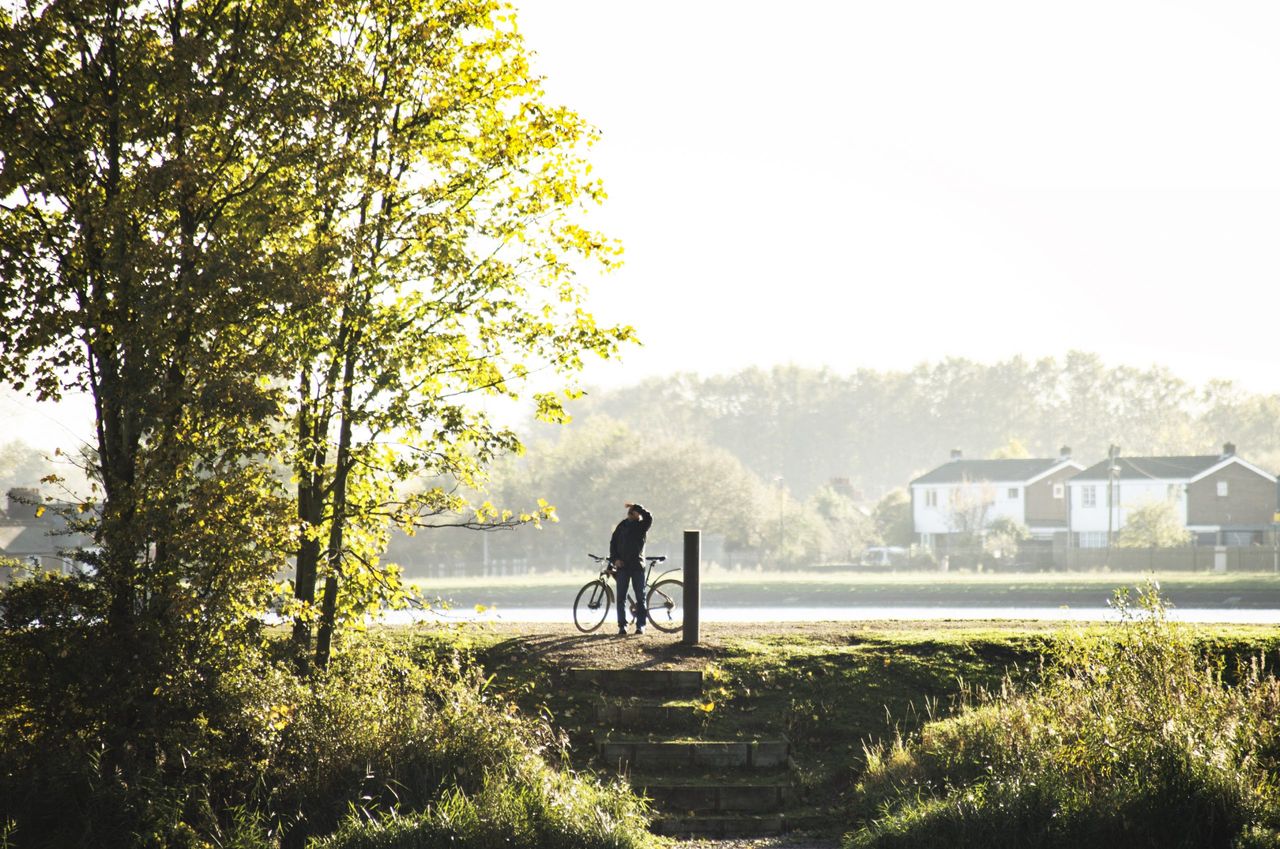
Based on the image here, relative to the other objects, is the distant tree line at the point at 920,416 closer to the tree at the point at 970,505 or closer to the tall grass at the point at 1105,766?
the tree at the point at 970,505

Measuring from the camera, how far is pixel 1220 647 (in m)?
13.7

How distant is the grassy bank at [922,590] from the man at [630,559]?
17.8 m

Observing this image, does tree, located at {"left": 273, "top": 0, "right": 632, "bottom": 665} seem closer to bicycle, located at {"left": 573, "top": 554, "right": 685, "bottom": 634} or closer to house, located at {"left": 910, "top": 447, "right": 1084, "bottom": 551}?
bicycle, located at {"left": 573, "top": 554, "right": 685, "bottom": 634}

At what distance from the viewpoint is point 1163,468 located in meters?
73.2

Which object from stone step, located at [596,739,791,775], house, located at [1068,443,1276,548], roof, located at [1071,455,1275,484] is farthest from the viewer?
roof, located at [1071,455,1275,484]

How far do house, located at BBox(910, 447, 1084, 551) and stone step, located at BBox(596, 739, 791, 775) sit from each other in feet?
217

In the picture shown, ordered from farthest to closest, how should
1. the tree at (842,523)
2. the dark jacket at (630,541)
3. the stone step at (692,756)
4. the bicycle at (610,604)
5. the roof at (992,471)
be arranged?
the roof at (992,471) → the tree at (842,523) → the bicycle at (610,604) → the dark jacket at (630,541) → the stone step at (692,756)

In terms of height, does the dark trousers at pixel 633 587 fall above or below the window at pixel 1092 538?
above

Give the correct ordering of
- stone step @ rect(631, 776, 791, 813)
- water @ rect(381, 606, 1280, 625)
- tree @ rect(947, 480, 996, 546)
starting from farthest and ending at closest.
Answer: tree @ rect(947, 480, 996, 546), water @ rect(381, 606, 1280, 625), stone step @ rect(631, 776, 791, 813)

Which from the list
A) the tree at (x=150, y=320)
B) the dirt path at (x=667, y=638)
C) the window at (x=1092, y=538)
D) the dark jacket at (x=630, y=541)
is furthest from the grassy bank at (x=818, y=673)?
the window at (x=1092, y=538)

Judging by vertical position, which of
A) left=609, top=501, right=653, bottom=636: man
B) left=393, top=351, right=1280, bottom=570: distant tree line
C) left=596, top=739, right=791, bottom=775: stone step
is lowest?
left=596, top=739, right=791, bottom=775: stone step

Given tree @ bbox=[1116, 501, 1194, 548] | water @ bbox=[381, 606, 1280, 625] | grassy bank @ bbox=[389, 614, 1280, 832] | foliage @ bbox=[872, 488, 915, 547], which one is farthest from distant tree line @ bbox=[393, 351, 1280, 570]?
grassy bank @ bbox=[389, 614, 1280, 832]

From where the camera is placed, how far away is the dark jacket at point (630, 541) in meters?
15.7

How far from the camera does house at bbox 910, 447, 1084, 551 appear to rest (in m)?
76.1
